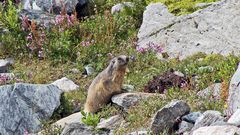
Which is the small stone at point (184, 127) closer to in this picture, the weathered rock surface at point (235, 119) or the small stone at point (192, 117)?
the small stone at point (192, 117)

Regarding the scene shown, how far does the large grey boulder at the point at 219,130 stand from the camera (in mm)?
7459

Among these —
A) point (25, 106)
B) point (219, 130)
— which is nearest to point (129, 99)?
point (25, 106)

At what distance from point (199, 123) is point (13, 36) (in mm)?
7934

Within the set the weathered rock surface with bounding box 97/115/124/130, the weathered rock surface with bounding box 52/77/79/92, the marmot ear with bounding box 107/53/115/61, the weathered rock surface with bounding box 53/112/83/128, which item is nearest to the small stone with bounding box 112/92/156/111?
the weathered rock surface with bounding box 97/115/124/130

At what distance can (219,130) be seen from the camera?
7.60 meters

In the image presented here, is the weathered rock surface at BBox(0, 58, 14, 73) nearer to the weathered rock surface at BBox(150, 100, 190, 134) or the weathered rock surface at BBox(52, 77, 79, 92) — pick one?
the weathered rock surface at BBox(52, 77, 79, 92)

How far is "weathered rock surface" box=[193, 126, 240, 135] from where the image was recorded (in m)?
7.46

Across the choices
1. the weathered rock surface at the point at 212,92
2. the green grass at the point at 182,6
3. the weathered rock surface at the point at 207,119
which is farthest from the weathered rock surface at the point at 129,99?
the green grass at the point at 182,6

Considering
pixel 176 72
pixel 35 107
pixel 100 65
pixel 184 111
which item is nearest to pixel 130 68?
pixel 100 65

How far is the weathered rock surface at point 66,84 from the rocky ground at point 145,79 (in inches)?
0.8

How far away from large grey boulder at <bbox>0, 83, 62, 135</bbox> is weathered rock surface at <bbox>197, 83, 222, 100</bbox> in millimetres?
2640

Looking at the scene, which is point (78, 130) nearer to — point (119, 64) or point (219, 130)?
point (119, 64)

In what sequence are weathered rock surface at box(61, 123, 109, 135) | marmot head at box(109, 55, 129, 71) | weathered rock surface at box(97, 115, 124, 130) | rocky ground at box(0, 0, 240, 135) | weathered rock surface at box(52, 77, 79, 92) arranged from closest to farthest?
rocky ground at box(0, 0, 240, 135) < weathered rock surface at box(61, 123, 109, 135) < weathered rock surface at box(97, 115, 124, 130) < marmot head at box(109, 55, 129, 71) < weathered rock surface at box(52, 77, 79, 92)

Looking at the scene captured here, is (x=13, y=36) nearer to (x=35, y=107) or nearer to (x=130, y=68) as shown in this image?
(x=130, y=68)
